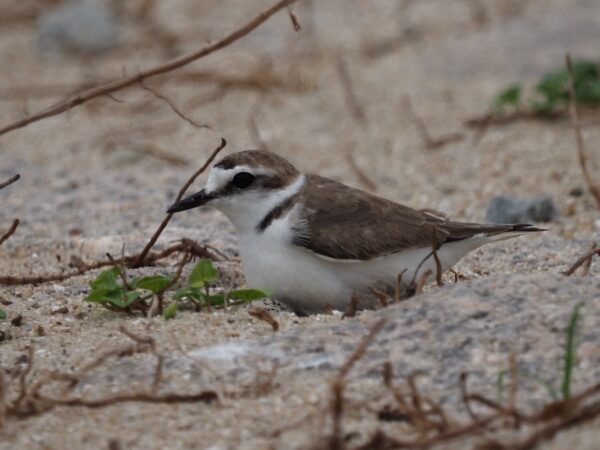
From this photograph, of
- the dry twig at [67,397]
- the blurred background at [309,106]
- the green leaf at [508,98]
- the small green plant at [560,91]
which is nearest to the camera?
the dry twig at [67,397]

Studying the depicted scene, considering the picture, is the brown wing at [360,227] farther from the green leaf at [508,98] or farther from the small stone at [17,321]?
the green leaf at [508,98]

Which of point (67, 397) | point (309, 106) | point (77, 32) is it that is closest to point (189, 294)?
point (67, 397)

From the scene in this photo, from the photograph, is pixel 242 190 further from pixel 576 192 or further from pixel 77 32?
pixel 77 32

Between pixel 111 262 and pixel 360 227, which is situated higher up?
pixel 360 227

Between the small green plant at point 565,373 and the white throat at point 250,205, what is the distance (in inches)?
55.3

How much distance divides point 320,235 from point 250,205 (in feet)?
1.13

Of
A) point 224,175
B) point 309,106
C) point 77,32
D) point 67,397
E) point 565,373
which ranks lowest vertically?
point 67,397

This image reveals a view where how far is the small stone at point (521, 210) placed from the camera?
19.2ft

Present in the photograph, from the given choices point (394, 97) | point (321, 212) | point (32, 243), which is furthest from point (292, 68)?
point (321, 212)

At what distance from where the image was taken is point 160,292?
3.84 metres

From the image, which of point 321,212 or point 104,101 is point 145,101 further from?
point 321,212

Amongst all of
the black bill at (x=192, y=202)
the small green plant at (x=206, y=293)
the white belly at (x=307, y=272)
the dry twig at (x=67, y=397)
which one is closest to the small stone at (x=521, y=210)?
the white belly at (x=307, y=272)

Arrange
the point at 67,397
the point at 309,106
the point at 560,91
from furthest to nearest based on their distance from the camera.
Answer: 1. the point at 309,106
2. the point at 560,91
3. the point at 67,397

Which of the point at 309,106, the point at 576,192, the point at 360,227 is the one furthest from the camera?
the point at 309,106
